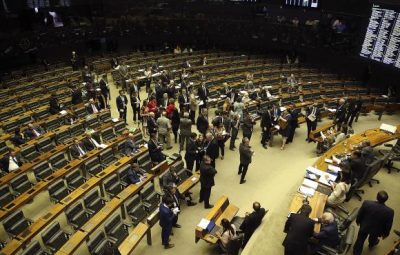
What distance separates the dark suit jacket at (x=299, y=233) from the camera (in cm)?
597

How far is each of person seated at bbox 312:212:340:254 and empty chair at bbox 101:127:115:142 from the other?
7.94 m

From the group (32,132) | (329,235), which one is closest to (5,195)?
(32,132)

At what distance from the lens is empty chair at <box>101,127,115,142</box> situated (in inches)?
466

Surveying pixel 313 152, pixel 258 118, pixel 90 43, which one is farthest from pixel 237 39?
pixel 313 152

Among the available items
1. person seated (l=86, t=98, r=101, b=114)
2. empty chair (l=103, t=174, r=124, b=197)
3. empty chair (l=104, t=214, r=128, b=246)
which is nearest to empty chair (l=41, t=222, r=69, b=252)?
empty chair (l=104, t=214, r=128, b=246)

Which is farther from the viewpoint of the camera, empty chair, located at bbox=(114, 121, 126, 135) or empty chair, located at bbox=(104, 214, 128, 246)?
empty chair, located at bbox=(114, 121, 126, 135)

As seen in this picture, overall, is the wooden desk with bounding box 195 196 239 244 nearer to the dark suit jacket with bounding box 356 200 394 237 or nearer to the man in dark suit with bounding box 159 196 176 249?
the man in dark suit with bounding box 159 196 176 249

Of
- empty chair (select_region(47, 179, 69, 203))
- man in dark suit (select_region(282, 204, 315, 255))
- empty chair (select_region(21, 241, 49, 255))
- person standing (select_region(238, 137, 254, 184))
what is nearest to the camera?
man in dark suit (select_region(282, 204, 315, 255))

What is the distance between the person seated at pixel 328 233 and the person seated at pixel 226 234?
64.8 inches

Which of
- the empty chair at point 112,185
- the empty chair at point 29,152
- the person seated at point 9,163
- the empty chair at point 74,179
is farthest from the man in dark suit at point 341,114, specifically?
the person seated at point 9,163

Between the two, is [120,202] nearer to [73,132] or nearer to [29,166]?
[29,166]

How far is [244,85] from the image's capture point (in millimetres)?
17141

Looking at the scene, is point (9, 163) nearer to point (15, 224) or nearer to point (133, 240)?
point (15, 224)

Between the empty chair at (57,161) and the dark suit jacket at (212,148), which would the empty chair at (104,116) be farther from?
the dark suit jacket at (212,148)
